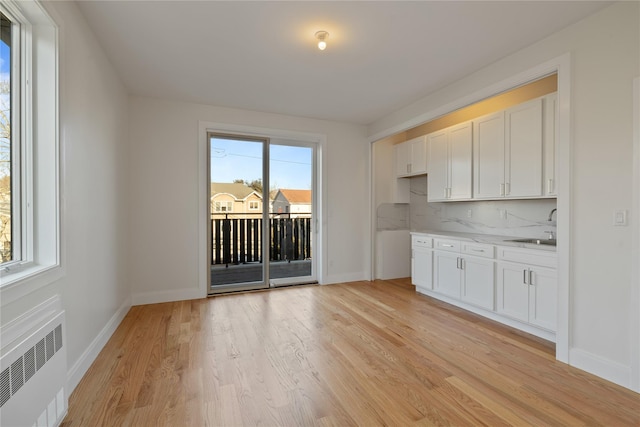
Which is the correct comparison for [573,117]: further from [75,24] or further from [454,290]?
[75,24]

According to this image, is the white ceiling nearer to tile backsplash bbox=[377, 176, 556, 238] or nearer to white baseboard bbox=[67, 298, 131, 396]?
tile backsplash bbox=[377, 176, 556, 238]

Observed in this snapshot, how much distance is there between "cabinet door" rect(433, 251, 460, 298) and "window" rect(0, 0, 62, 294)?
12.2 ft

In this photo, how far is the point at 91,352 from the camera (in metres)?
2.26

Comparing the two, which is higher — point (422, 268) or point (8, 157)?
point (8, 157)

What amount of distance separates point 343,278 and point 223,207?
2.22 meters

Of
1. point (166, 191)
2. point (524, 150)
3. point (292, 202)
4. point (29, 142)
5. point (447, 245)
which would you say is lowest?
point (447, 245)

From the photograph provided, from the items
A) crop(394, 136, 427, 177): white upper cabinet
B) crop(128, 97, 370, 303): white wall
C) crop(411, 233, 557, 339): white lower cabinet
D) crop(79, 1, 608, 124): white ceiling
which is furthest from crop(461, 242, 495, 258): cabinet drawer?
crop(128, 97, 370, 303): white wall

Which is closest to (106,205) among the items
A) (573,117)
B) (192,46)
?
(192,46)

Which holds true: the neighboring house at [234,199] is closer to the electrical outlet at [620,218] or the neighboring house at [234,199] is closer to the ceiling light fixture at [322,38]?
the ceiling light fixture at [322,38]

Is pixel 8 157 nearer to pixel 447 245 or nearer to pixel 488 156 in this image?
pixel 447 245

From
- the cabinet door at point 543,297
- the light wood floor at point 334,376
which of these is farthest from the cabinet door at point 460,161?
the light wood floor at point 334,376

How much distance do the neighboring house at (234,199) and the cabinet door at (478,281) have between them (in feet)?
9.58

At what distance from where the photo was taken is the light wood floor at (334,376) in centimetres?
169

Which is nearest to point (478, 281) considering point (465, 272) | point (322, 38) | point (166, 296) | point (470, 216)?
point (465, 272)
